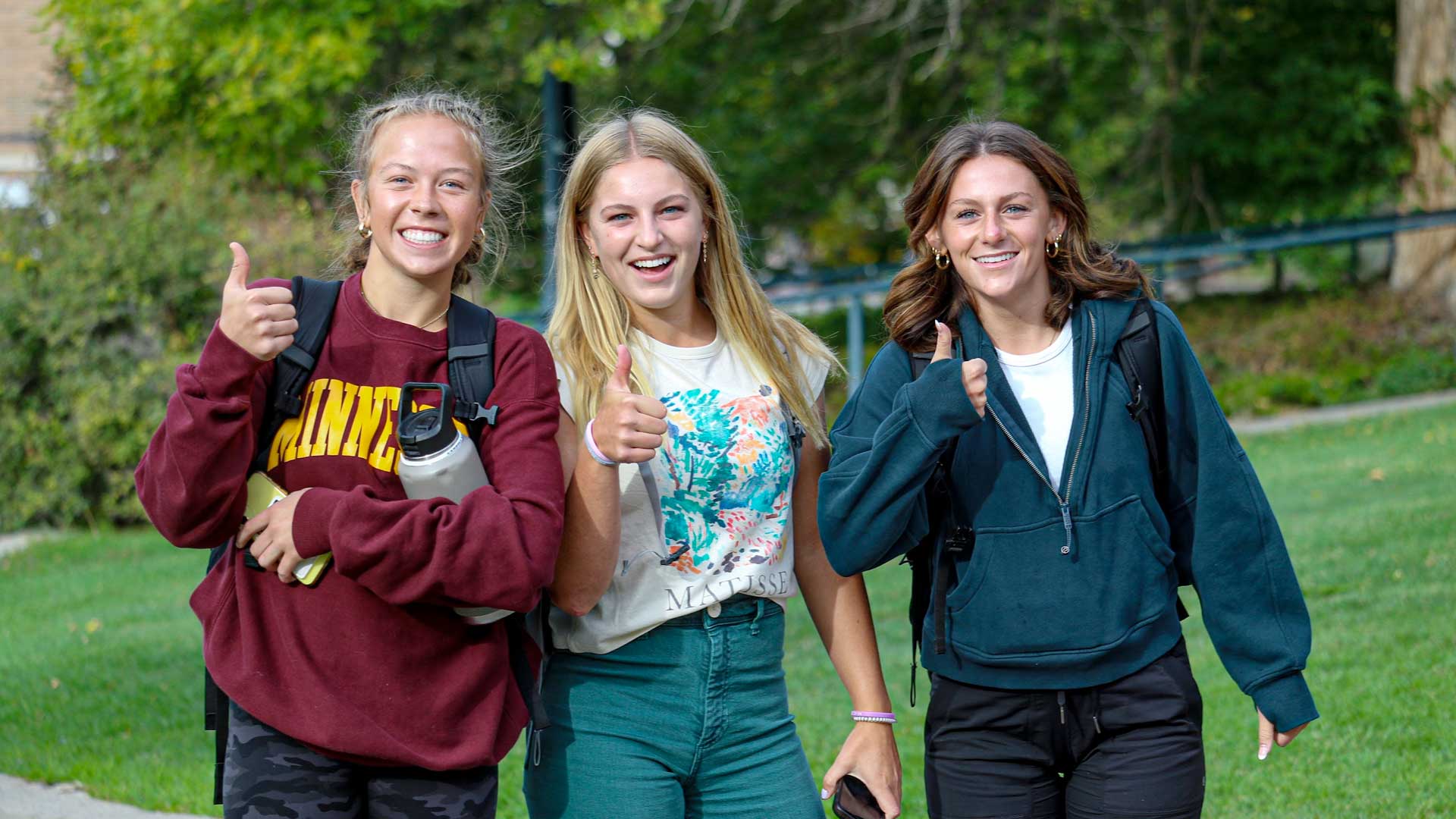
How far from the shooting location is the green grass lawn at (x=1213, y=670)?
15.9 feet

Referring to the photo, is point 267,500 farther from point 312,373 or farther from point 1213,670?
point 1213,670

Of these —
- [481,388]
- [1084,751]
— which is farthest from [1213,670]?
[481,388]

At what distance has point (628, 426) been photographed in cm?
252

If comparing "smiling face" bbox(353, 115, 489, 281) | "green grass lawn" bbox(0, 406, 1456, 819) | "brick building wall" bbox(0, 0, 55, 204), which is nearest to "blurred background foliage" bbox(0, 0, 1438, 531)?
"green grass lawn" bbox(0, 406, 1456, 819)

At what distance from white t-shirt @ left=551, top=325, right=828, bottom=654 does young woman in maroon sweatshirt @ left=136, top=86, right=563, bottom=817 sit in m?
0.26

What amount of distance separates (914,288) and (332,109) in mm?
13973

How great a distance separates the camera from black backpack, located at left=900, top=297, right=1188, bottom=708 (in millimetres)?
2803

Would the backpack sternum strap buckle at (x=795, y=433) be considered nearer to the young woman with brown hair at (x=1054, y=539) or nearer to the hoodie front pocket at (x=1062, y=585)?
the young woman with brown hair at (x=1054, y=539)

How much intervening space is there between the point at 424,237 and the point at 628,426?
20.6 inches

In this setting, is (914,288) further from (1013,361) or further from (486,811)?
(486,811)

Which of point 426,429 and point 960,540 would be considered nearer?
point 426,429

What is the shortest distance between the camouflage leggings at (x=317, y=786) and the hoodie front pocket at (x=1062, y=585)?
98 centimetres

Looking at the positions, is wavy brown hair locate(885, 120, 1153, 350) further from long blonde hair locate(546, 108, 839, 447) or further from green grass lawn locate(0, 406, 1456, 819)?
green grass lawn locate(0, 406, 1456, 819)

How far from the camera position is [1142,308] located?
2.90 meters
